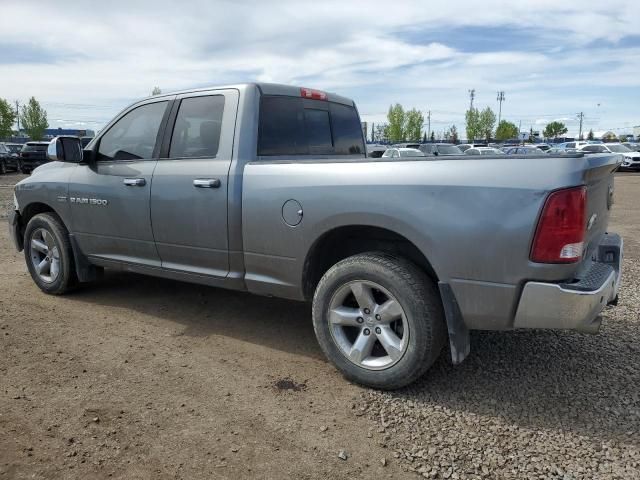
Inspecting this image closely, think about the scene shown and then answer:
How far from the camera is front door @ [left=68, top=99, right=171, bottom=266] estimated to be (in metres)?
4.41

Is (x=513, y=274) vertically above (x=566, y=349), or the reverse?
(x=513, y=274)

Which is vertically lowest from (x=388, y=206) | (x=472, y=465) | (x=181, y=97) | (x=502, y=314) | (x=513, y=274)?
(x=472, y=465)

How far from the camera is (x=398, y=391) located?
3.31m

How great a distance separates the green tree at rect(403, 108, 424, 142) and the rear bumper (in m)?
89.8

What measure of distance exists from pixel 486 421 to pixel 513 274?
86cm

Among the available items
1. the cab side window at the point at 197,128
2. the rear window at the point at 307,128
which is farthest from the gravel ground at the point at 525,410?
the cab side window at the point at 197,128

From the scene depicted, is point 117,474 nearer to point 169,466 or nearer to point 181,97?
point 169,466

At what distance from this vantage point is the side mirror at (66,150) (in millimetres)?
4648

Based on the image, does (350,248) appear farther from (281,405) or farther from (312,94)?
(312,94)

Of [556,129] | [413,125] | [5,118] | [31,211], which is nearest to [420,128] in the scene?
[413,125]

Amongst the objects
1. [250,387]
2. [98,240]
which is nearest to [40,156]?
[98,240]

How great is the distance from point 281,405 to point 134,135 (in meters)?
2.75

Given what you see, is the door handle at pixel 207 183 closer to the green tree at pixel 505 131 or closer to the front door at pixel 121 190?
the front door at pixel 121 190

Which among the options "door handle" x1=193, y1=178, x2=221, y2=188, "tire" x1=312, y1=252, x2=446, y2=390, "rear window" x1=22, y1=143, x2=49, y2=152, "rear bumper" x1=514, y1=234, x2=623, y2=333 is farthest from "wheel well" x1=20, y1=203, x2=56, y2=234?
"rear window" x1=22, y1=143, x2=49, y2=152
